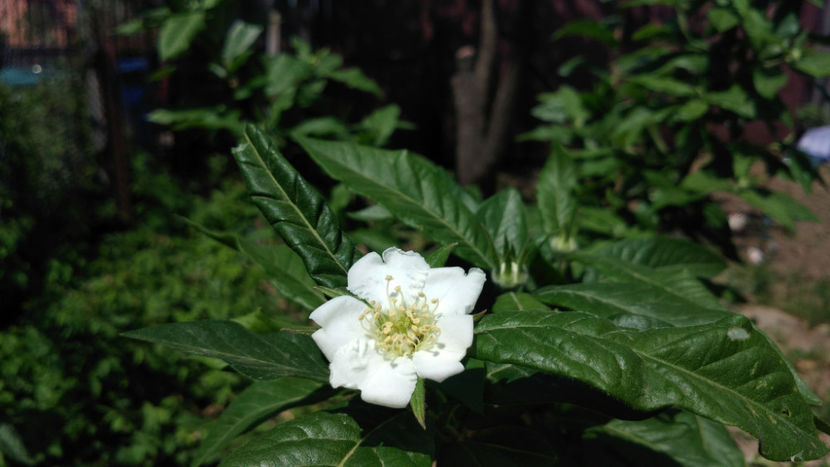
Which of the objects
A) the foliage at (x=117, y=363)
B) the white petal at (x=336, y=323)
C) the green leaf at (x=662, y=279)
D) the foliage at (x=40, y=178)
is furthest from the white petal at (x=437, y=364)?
the foliage at (x=40, y=178)

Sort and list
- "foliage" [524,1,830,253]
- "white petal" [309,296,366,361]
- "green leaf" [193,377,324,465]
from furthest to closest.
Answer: "foliage" [524,1,830,253] < "green leaf" [193,377,324,465] < "white petal" [309,296,366,361]

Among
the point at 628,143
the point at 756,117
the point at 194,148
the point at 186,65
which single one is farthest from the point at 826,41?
the point at 194,148

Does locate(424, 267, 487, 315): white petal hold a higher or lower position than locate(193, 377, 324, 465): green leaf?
higher

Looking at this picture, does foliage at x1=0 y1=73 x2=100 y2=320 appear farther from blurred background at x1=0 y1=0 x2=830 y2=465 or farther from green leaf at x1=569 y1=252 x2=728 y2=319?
green leaf at x1=569 y1=252 x2=728 y2=319

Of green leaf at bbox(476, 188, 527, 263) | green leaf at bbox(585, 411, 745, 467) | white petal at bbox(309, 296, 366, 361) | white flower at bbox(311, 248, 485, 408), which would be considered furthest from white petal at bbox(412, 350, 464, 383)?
green leaf at bbox(585, 411, 745, 467)

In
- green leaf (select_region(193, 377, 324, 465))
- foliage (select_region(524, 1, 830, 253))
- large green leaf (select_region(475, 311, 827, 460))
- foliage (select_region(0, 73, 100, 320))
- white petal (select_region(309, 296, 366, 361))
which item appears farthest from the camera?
foliage (select_region(0, 73, 100, 320))

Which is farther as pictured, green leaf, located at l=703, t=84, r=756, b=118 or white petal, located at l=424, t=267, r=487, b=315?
green leaf, located at l=703, t=84, r=756, b=118

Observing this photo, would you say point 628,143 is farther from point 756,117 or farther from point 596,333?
point 596,333

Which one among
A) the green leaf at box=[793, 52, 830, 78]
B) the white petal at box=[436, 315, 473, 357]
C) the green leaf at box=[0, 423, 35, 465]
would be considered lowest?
the green leaf at box=[0, 423, 35, 465]
